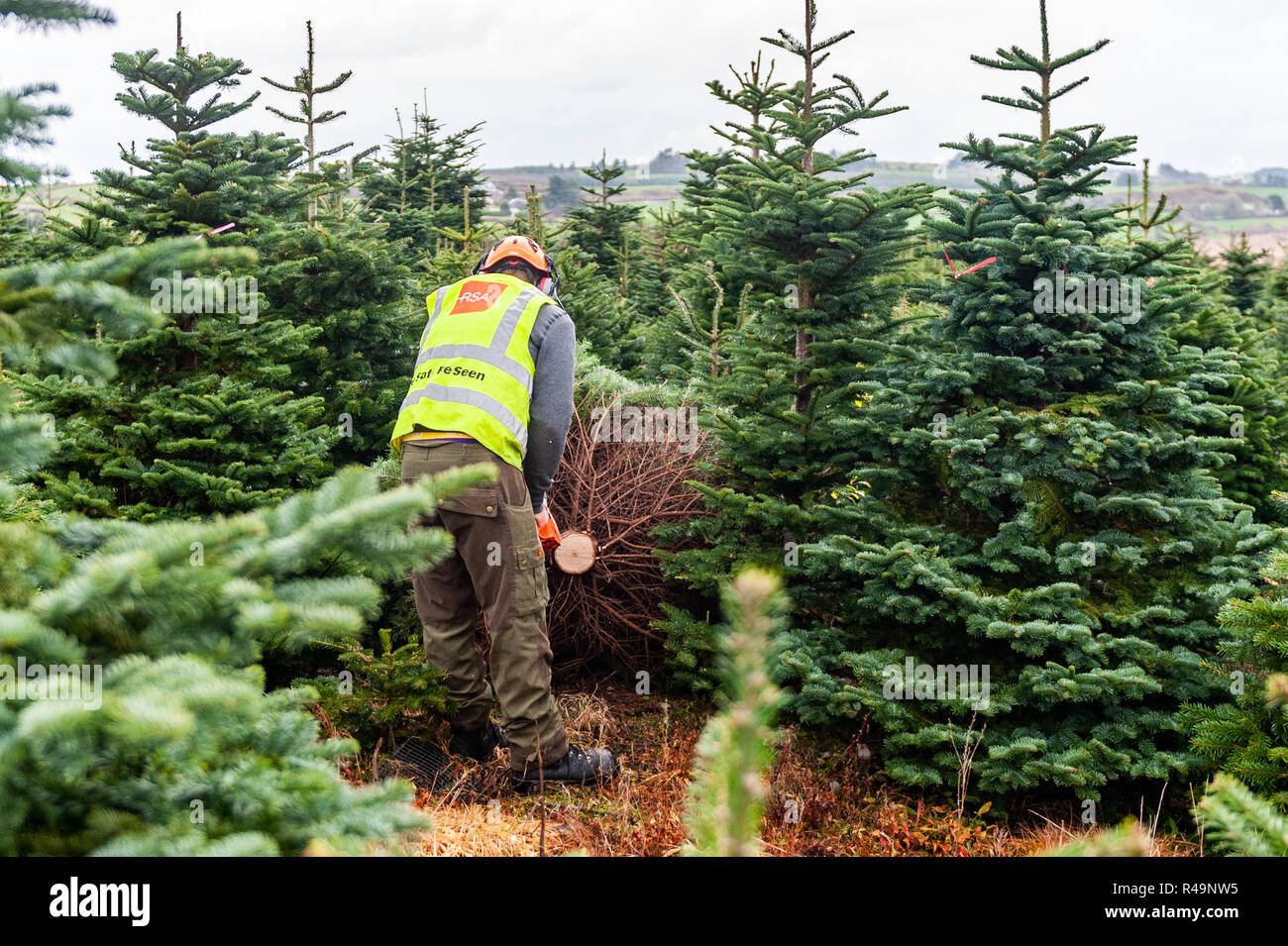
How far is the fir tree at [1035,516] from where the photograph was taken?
4141 mm

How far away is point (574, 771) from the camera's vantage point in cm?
446

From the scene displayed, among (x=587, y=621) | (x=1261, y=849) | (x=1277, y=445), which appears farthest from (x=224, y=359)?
(x=1277, y=445)

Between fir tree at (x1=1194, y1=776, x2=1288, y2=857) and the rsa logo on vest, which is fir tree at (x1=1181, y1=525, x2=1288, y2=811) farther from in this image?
the rsa logo on vest

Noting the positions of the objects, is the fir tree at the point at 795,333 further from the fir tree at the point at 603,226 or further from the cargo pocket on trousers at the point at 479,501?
the fir tree at the point at 603,226

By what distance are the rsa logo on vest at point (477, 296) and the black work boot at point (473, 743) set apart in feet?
7.39

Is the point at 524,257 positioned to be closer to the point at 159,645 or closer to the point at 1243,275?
the point at 159,645

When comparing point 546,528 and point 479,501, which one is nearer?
point 479,501

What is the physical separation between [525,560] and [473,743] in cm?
118

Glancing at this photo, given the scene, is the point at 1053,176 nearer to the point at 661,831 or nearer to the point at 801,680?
the point at 801,680

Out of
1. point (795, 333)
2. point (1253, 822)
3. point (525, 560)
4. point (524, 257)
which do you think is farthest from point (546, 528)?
point (1253, 822)

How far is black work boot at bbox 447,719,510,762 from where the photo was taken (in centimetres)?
473

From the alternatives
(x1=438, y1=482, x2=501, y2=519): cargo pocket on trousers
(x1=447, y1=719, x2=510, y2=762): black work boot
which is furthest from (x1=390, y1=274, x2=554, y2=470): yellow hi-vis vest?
(x1=447, y1=719, x2=510, y2=762): black work boot

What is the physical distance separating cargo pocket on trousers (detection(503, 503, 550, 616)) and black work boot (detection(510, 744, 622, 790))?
0.80 metres
